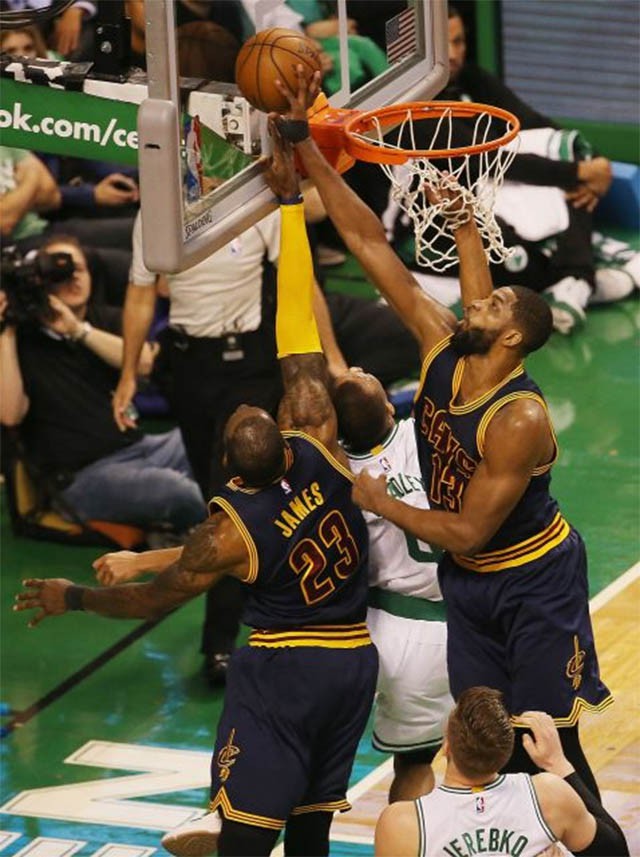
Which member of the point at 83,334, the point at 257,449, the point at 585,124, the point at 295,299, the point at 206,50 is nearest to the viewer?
the point at 257,449

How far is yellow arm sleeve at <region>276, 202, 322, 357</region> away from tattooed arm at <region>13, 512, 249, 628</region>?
0.72 m

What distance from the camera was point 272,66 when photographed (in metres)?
7.04

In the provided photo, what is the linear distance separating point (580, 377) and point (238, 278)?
339 cm

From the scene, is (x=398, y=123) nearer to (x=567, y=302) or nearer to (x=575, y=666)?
(x=575, y=666)

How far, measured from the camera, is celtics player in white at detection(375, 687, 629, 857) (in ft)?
19.3

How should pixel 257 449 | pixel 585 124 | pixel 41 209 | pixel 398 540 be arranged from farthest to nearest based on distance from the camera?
pixel 585 124, pixel 41 209, pixel 398 540, pixel 257 449

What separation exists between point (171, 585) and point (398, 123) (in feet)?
6.73

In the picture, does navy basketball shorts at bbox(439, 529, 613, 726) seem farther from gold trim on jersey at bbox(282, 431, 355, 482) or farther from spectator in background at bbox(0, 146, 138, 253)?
spectator in background at bbox(0, 146, 138, 253)

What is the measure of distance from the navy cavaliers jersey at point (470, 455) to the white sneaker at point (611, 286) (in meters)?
6.34

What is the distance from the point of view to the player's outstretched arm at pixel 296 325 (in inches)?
278

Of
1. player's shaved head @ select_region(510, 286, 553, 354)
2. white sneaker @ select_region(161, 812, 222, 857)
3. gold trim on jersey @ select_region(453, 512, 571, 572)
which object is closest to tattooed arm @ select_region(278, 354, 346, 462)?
gold trim on jersey @ select_region(453, 512, 571, 572)

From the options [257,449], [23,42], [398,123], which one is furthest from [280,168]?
[23,42]

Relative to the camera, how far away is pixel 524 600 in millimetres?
6973

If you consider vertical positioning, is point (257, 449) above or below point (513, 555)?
above
